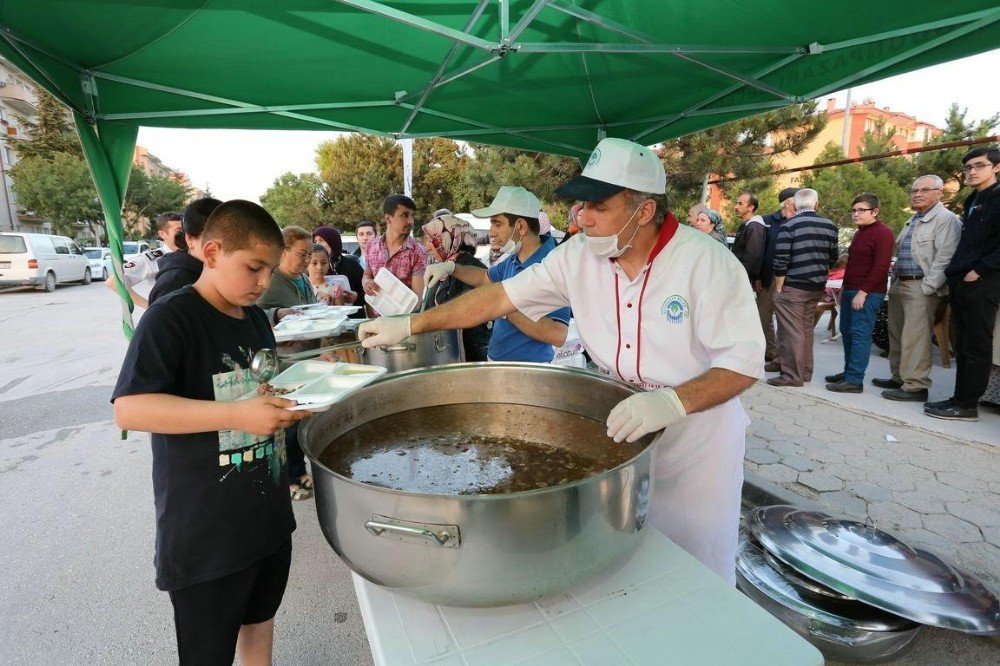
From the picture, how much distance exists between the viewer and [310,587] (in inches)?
96.9

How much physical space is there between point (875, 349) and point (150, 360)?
8113 millimetres

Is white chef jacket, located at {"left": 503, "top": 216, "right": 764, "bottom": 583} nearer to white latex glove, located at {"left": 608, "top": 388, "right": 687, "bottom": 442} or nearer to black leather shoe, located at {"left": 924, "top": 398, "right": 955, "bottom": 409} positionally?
white latex glove, located at {"left": 608, "top": 388, "right": 687, "bottom": 442}

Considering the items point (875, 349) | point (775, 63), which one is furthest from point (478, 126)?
point (875, 349)

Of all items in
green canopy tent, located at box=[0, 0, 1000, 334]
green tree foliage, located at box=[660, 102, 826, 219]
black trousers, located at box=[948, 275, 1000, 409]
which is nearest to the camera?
green canopy tent, located at box=[0, 0, 1000, 334]

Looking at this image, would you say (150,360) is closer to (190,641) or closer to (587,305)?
(190,641)

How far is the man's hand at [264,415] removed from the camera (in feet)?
3.53

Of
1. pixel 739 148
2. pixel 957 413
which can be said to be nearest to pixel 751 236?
pixel 957 413

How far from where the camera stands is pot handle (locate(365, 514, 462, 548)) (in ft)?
2.50

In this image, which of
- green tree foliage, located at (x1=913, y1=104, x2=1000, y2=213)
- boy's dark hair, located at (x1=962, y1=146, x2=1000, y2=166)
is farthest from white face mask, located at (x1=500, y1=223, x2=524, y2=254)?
green tree foliage, located at (x1=913, y1=104, x2=1000, y2=213)

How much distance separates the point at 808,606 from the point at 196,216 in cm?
321

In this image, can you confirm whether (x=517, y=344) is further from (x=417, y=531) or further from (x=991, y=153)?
(x=991, y=153)

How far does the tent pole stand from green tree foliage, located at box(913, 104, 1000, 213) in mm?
15501

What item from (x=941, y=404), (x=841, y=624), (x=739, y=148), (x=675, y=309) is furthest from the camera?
(x=739, y=148)

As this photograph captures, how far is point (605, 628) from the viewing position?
0.89 metres
